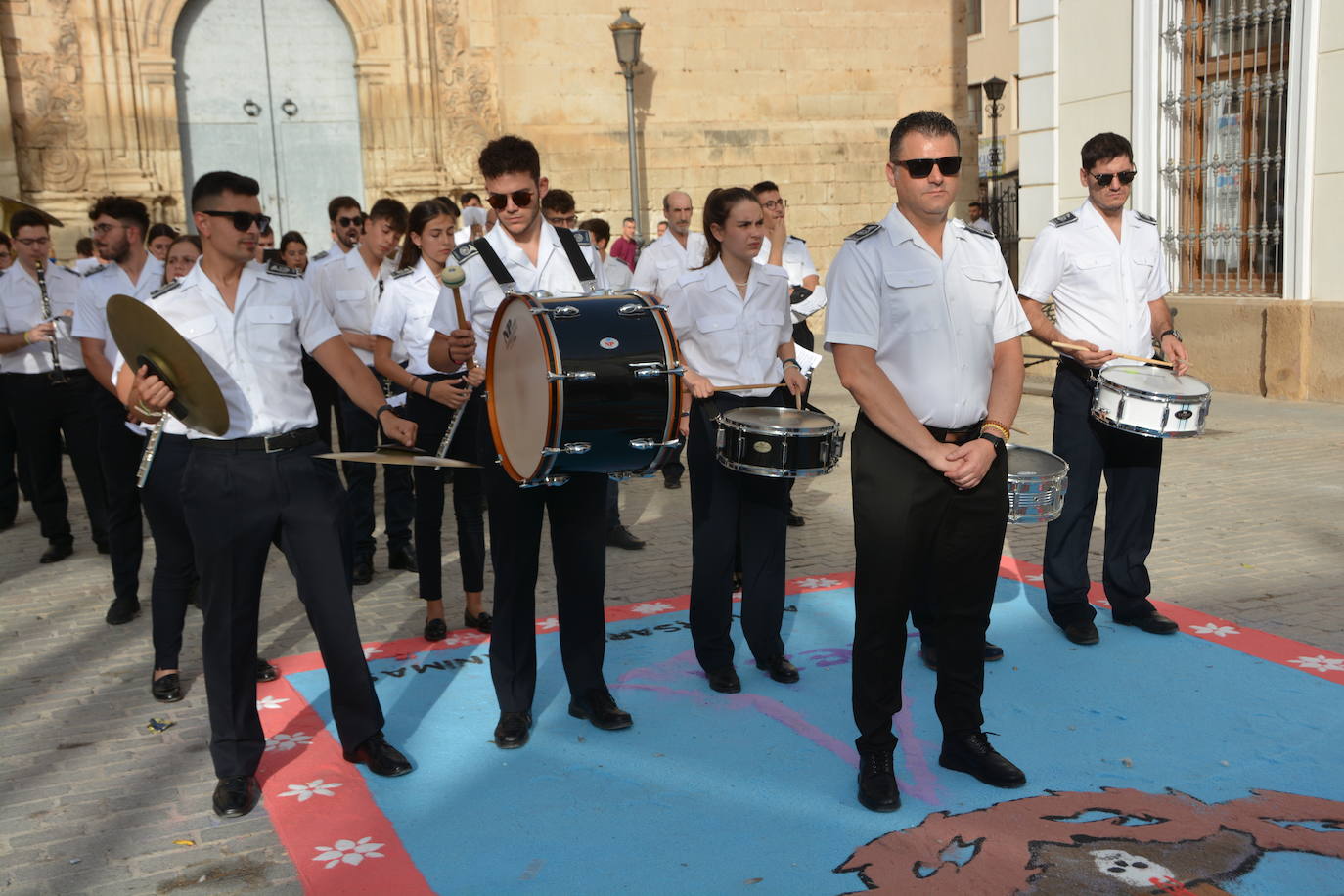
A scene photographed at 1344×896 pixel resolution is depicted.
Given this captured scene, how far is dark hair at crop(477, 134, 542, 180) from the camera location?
457 centimetres

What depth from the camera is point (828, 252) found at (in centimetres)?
2002

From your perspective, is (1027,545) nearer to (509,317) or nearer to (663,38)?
(509,317)

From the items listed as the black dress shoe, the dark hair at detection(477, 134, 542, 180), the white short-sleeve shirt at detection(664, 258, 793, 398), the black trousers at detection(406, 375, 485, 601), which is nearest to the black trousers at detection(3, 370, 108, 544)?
the black trousers at detection(406, 375, 485, 601)

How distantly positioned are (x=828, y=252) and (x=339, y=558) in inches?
652

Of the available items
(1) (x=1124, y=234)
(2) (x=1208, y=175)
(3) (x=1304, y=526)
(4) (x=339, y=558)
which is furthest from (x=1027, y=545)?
(2) (x=1208, y=175)

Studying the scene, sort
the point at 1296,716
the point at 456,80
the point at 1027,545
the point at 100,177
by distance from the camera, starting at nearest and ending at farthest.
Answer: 1. the point at 1296,716
2. the point at 1027,545
3. the point at 100,177
4. the point at 456,80

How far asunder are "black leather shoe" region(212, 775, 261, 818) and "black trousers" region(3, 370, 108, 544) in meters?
4.25

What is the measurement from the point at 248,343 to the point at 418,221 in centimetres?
222

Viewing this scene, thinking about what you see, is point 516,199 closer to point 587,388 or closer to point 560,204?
point 587,388

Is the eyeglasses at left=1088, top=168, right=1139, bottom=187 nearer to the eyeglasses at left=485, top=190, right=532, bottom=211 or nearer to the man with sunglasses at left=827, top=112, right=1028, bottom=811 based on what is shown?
the man with sunglasses at left=827, top=112, right=1028, bottom=811

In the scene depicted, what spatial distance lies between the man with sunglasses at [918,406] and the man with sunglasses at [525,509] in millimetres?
1044

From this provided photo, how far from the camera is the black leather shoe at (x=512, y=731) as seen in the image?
4523 millimetres

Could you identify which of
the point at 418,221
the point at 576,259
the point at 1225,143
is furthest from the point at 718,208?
the point at 1225,143

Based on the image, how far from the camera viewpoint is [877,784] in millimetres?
3912
